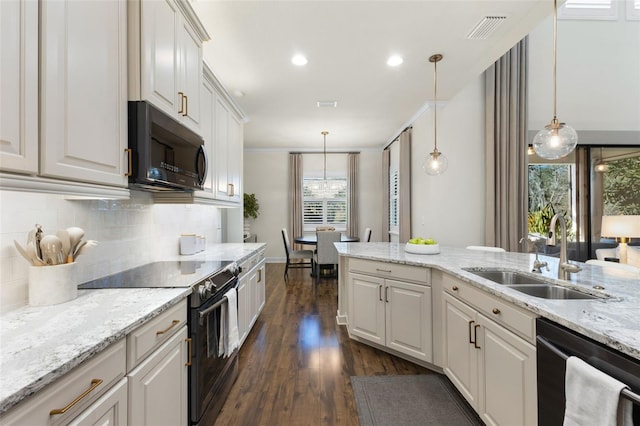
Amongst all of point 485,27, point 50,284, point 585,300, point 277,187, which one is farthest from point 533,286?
point 277,187

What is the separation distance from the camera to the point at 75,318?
1.02 metres

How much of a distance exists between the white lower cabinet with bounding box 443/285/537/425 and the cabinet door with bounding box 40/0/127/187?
206 cm

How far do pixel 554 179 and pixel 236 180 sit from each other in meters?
5.05

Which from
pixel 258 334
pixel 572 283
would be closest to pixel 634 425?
pixel 572 283

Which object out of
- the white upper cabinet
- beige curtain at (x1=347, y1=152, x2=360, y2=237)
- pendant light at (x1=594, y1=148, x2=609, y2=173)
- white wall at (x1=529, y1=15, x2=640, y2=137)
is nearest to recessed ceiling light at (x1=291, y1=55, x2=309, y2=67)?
the white upper cabinet

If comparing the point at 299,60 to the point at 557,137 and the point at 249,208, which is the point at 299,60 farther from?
the point at 249,208

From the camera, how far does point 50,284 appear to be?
45.8 inches

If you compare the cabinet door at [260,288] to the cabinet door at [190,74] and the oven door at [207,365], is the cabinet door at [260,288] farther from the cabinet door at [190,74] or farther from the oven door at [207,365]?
the cabinet door at [190,74]

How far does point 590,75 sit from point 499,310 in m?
5.32

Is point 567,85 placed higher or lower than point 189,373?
higher

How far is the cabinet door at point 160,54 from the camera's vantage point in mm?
1443

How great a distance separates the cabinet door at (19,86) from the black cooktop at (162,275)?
0.78 meters

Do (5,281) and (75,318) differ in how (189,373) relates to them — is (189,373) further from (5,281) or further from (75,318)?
(5,281)

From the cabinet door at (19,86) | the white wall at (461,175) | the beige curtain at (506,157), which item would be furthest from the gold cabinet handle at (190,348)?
the beige curtain at (506,157)
